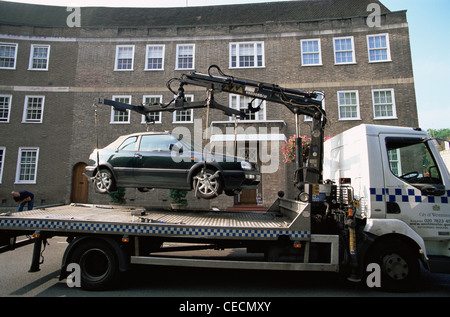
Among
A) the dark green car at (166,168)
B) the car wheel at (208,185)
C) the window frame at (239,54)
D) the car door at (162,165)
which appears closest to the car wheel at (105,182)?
the dark green car at (166,168)

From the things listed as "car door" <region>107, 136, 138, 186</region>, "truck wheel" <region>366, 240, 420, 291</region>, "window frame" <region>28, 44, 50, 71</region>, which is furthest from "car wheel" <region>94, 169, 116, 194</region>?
"window frame" <region>28, 44, 50, 71</region>

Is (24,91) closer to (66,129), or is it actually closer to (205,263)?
(66,129)

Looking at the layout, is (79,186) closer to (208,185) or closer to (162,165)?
(162,165)

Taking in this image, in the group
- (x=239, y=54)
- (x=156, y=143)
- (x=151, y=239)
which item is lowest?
(x=151, y=239)

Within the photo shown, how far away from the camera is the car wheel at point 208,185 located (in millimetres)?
5566

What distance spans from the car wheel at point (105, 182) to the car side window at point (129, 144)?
25.1 inches

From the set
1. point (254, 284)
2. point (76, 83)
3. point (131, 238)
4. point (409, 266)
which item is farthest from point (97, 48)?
point (409, 266)

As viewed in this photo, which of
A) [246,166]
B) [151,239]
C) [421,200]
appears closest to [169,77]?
[246,166]

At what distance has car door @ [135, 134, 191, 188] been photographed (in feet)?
19.2

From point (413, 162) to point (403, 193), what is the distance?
0.65 m

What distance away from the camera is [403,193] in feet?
14.8

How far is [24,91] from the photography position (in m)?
16.9

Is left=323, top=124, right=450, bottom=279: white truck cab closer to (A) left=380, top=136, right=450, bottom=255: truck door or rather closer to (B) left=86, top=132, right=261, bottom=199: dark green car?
(A) left=380, top=136, right=450, bottom=255: truck door

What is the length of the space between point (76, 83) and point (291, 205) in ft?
55.1
